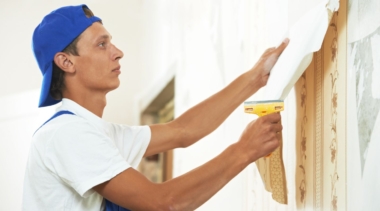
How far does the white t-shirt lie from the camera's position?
4.00 ft

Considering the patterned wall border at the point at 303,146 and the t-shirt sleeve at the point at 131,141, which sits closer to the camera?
the patterned wall border at the point at 303,146

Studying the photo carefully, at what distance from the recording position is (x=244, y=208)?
1.82 m

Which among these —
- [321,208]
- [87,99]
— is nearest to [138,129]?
[87,99]

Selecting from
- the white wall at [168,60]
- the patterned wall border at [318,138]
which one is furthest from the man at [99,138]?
the white wall at [168,60]

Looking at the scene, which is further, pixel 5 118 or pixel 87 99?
pixel 5 118

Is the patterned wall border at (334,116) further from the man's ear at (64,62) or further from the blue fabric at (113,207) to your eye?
the man's ear at (64,62)

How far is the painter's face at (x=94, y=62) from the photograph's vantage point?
1.44 metres

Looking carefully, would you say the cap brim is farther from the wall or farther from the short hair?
A: the wall

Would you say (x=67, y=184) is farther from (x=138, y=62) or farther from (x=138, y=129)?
(x=138, y=62)

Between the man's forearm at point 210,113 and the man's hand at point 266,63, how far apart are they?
80 mm

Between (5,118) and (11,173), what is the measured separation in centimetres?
37

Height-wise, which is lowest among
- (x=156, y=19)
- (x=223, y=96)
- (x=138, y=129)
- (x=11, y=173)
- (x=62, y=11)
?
(x=11, y=173)

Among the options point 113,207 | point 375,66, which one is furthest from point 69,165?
point 375,66

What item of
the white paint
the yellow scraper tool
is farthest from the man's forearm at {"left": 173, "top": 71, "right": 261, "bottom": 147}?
the white paint
